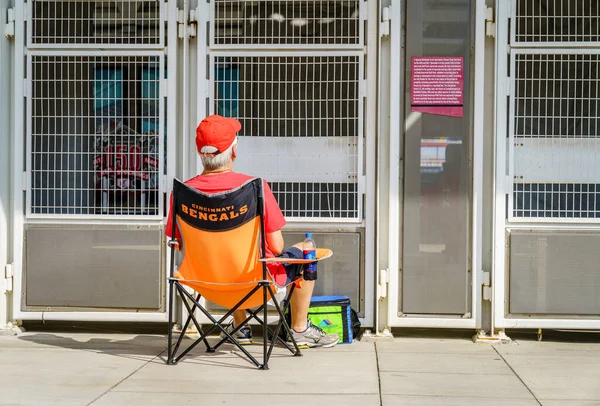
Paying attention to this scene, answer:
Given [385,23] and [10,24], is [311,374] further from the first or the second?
[10,24]

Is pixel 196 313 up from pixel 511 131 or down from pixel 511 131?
down

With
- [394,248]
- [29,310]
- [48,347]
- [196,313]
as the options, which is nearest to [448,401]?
[394,248]

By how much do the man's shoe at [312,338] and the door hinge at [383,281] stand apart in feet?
1.82

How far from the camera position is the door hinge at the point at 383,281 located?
6438mm

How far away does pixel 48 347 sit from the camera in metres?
6.17

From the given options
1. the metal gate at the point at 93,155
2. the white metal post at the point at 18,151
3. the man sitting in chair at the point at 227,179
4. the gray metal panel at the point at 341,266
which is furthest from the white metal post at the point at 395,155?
Result: the white metal post at the point at 18,151

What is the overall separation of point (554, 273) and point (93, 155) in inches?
140

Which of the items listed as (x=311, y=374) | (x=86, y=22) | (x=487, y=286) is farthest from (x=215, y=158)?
(x=487, y=286)

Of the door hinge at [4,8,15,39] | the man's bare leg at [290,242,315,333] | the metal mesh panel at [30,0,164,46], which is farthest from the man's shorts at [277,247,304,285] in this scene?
the door hinge at [4,8,15,39]

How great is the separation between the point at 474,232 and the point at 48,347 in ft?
10.4

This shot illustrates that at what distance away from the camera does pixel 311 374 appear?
5285 millimetres

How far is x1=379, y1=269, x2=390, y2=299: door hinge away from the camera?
21.1 feet

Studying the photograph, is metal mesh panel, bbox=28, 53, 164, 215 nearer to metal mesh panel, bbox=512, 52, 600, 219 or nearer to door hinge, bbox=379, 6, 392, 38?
door hinge, bbox=379, 6, 392, 38

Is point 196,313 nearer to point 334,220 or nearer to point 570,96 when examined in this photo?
point 334,220
